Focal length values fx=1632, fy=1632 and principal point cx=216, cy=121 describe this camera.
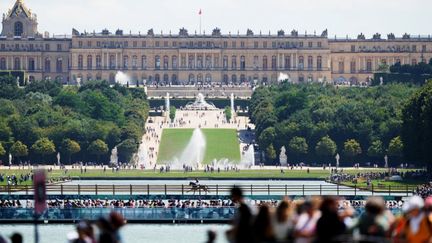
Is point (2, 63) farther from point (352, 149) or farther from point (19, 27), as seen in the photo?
point (352, 149)

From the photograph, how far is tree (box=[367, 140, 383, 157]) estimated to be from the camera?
265 ft

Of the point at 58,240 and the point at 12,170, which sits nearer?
the point at 58,240

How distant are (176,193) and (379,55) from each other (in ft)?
322

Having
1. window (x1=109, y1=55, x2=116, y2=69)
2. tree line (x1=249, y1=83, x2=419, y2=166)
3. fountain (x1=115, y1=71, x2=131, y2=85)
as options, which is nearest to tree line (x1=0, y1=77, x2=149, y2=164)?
tree line (x1=249, y1=83, x2=419, y2=166)

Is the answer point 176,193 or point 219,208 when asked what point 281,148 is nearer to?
point 176,193

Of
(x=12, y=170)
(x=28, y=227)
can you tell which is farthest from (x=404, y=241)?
(x=12, y=170)

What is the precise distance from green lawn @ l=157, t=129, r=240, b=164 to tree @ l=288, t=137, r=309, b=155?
3.42m

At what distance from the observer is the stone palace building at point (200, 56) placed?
154 metres

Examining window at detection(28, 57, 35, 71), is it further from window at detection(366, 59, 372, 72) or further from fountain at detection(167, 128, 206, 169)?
fountain at detection(167, 128, 206, 169)

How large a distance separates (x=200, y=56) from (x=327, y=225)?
139m

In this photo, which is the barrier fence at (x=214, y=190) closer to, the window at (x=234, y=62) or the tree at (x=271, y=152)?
the tree at (x=271, y=152)

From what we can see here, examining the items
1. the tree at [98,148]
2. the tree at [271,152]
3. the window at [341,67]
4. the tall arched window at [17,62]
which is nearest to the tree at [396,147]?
the tree at [271,152]

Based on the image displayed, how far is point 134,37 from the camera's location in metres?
156

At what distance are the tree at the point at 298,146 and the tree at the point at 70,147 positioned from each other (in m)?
10.8
